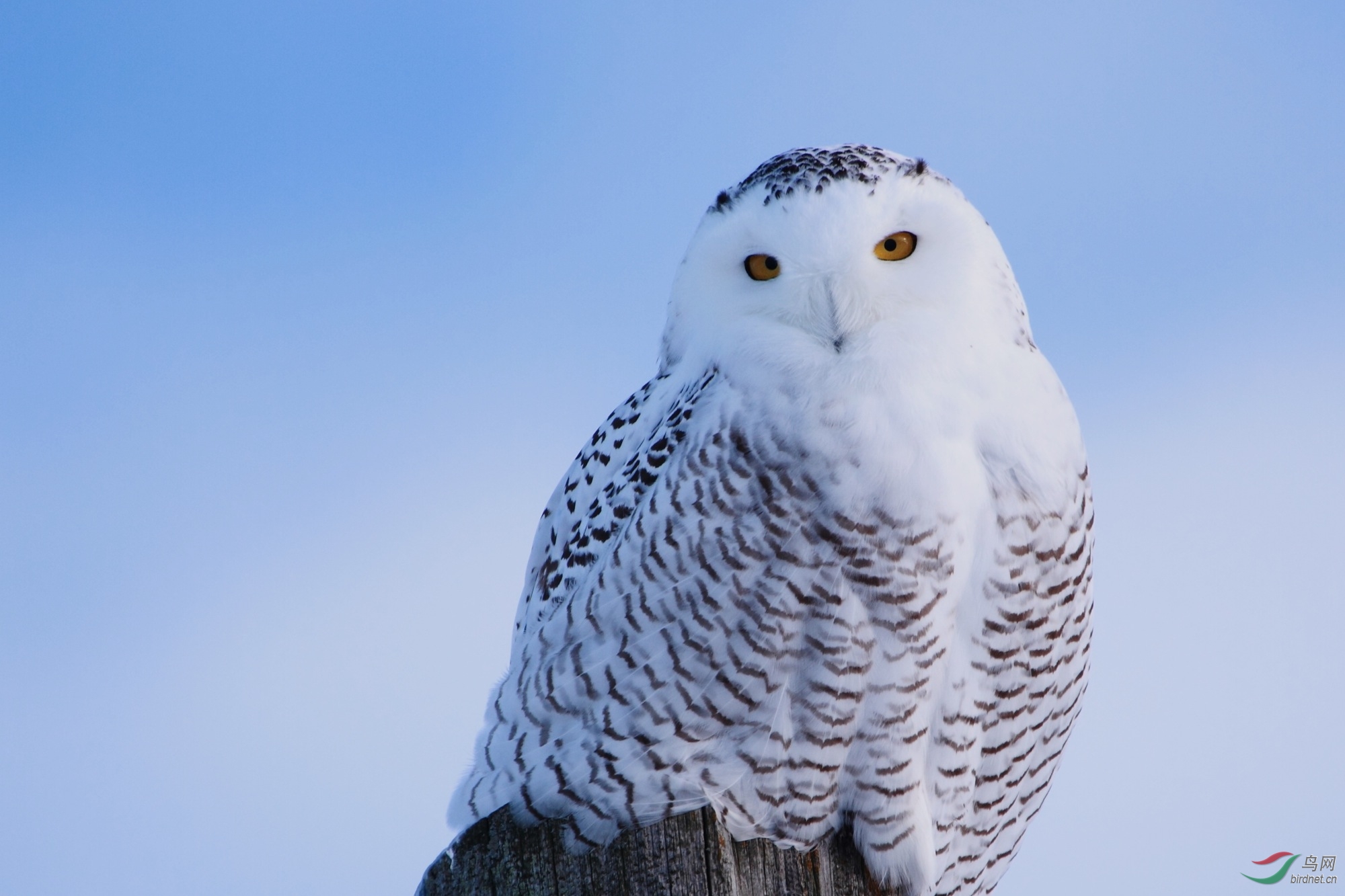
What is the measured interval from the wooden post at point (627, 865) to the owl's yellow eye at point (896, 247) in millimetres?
1105

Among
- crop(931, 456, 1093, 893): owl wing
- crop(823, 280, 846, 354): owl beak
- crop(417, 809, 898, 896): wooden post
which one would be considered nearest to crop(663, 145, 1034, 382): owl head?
crop(823, 280, 846, 354): owl beak

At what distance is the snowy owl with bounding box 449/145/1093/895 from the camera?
85.8 inches

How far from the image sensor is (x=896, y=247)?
2359 millimetres

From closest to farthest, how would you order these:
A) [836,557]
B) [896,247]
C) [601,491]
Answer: [836,557] < [896,247] < [601,491]

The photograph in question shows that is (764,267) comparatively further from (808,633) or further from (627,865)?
(627,865)

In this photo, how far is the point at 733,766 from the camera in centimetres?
225

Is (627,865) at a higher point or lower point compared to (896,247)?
lower

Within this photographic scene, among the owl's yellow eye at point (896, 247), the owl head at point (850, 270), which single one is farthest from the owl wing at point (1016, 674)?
the owl's yellow eye at point (896, 247)

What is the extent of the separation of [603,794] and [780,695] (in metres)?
0.38

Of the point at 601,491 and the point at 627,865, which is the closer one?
the point at 627,865

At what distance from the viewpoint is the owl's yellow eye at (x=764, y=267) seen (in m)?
2.40

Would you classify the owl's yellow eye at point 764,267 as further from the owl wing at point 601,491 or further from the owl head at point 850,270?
the owl wing at point 601,491

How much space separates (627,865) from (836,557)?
0.65m

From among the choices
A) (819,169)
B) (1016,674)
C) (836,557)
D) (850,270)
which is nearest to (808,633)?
(836,557)
